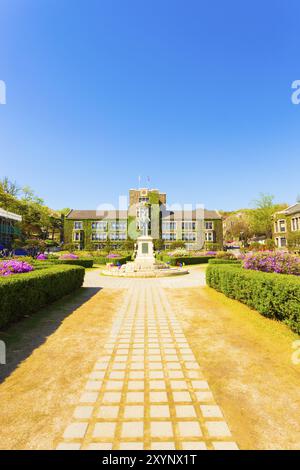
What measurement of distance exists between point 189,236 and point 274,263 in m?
50.3

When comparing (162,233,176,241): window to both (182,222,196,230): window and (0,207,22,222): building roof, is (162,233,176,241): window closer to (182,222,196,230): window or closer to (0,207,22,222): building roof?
(182,222,196,230): window

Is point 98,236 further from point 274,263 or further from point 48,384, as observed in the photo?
point 48,384

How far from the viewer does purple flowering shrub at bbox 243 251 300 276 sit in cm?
1166

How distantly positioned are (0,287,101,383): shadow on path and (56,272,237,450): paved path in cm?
201

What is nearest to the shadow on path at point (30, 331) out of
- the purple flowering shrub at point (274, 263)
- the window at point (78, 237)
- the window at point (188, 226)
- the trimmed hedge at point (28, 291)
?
the trimmed hedge at point (28, 291)

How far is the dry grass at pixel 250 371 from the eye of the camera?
3219 mm

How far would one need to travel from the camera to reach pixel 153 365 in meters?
5.13

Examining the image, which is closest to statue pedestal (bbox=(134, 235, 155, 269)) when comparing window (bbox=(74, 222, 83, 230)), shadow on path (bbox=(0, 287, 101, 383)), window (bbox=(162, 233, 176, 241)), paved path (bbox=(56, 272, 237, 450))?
shadow on path (bbox=(0, 287, 101, 383))

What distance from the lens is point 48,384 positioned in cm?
441

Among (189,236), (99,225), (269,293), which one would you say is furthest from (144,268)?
(99,225)

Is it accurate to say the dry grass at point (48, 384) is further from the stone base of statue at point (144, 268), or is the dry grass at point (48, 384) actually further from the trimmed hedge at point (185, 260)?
the trimmed hedge at point (185, 260)
